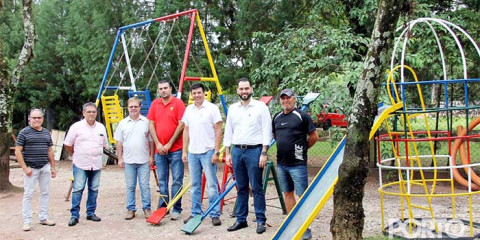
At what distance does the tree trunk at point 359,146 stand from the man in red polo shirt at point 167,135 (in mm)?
2554

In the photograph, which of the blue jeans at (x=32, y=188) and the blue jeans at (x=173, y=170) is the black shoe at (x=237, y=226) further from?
the blue jeans at (x=32, y=188)

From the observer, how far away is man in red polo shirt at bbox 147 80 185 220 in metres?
5.87

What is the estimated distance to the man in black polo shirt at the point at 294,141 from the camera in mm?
4906

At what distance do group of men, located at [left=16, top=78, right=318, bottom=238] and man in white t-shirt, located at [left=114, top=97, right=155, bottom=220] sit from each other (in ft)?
Result: 0.04

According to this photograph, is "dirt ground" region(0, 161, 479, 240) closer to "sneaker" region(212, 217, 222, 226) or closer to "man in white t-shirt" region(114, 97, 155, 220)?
"sneaker" region(212, 217, 222, 226)

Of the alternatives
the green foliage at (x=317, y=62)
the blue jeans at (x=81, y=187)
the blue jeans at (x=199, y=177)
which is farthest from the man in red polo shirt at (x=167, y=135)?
the green foliage at (x=317, y=62)

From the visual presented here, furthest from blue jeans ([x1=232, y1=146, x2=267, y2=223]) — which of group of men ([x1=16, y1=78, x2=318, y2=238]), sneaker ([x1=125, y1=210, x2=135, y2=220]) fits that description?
sneaker ([x1=125, y1=210, x2=135, y2=220])

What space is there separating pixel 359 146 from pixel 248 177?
1.73 m

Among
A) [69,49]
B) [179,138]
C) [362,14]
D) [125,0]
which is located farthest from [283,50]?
[69,49]

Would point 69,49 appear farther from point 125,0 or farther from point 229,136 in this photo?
point 229,136

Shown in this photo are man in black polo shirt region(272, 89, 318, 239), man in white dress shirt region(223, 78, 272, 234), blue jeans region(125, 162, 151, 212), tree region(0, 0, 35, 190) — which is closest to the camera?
man in black polo shirt region(272, 89, 318, 239)

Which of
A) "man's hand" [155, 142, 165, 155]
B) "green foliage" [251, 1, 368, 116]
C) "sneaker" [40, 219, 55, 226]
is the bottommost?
"sneaker" [40, 219, 55, 226]

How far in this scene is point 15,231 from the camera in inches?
223

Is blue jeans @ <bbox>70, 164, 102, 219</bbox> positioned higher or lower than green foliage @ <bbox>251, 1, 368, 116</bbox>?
lower
